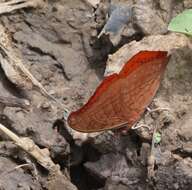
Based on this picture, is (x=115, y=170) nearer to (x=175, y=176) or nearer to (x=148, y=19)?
(x=175, y=176)

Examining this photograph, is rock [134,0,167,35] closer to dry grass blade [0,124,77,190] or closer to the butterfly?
the butterfly

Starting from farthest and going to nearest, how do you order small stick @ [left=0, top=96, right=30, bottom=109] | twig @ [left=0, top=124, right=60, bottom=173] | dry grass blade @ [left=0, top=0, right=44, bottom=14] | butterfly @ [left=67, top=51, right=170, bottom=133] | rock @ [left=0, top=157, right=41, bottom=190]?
dry grass blade @ [left=0, top=0, right=44, bottom=14]
small stick @ [left=0, top=96, right=30, bottom=109]
twig @ [left=0, top=124, right=60, bottom=173]
rock @ [left=0, top=157, right=41, bottom=190]
butterfly @ [left=67, top=51, right=170, bottom=133]

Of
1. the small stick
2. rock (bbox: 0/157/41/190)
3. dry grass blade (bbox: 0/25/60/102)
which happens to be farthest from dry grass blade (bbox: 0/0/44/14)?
rock (bbox: 0/157/41/190)

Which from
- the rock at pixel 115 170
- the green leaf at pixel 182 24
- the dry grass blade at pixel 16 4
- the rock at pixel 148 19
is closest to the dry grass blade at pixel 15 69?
the dry grass blade at pixel 16 4

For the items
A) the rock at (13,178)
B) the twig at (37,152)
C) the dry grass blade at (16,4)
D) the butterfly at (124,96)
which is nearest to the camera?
the butterfly at (124,96)

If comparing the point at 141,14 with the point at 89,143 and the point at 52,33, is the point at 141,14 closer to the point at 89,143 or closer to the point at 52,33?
the point at 52,33

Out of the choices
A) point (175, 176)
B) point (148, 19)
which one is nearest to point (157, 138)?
point (175, 176)

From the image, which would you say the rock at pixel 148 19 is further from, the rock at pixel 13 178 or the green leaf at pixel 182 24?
the rock at pixel 13 178
